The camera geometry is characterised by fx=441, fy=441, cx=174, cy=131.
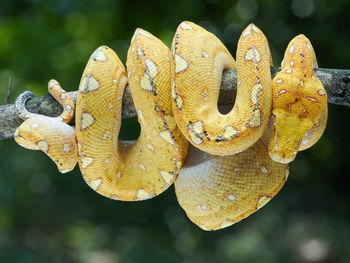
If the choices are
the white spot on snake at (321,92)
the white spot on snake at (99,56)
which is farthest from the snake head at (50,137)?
the white spot on snake at (321,92)

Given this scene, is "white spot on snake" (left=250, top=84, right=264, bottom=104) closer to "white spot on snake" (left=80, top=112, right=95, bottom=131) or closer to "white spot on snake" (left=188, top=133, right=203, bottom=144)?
"white spot on snake" (left=188, top=133, right=203, bottom=144)

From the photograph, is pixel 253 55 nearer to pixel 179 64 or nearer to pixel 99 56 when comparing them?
pixel 179 64

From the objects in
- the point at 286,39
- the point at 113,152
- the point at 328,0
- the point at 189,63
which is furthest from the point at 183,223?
the point at 189,63

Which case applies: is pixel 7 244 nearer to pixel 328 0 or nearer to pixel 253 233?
pixel 253 233

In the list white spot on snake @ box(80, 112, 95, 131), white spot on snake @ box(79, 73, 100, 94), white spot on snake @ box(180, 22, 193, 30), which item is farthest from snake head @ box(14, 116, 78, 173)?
white spot on snake @ box(180, 22, 193, 30)

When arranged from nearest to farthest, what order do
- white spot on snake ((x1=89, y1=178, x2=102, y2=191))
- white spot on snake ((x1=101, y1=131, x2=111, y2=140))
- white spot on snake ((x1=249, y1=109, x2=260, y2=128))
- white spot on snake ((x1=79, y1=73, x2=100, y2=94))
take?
white spot on snake ((x1=249, y1=109, x2=260, y2=128)) < white spot on snake ((x1=79, y1=73, x2=100, y2=94)) < white spot on snake ((x1=101, y1=131, x2=111, y2=140)) < white spot on snake ((x1=89, y1=178, x2=102, y2=191))

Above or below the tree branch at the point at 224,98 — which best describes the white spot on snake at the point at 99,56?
above

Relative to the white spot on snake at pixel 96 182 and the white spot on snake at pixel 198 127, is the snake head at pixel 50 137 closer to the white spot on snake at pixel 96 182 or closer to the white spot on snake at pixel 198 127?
the white spot on snake at pixel 96 182
